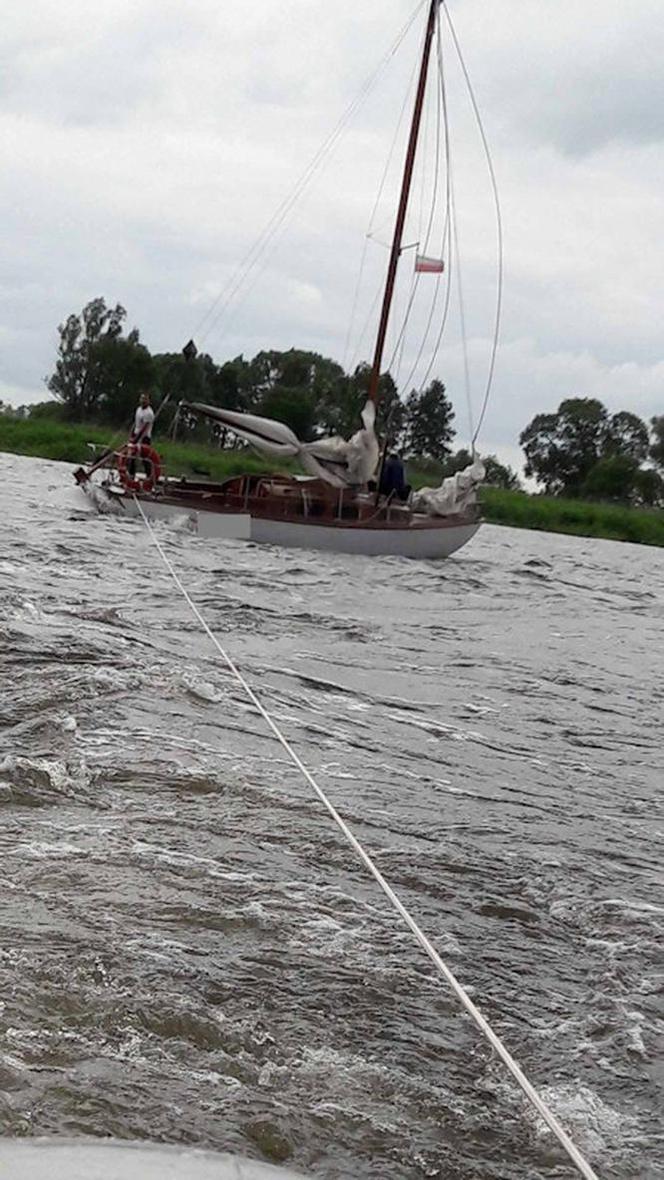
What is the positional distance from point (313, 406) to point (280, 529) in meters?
64.8

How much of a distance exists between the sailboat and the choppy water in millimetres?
13390

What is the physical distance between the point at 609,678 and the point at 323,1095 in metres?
8.68

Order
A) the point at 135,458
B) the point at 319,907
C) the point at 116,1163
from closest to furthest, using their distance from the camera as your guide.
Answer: the point at 116,1163 < the point at 319,907 < the point at 135,458

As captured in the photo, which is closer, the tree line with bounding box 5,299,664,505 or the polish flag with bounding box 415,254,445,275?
the polish flag with bounding box 415,254,445,275

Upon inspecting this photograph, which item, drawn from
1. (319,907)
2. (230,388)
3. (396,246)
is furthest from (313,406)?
(319,907)

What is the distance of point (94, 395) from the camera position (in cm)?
8912

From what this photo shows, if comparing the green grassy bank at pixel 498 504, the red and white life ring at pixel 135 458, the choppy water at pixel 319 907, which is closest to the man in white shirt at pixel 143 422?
the red and white life ring at pixel 135 458

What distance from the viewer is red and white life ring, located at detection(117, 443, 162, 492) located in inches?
950

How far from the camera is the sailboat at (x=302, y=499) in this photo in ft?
76.4

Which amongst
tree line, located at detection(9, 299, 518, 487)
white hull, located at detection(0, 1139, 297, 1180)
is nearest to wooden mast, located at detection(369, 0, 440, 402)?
white hull, located at detection(0, 1139, 297, 1180)

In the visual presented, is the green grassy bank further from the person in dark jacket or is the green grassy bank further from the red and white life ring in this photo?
the person in dark jacket

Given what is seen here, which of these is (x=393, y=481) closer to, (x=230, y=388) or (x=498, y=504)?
(x=498, y=504)

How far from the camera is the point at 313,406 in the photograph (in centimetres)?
8719

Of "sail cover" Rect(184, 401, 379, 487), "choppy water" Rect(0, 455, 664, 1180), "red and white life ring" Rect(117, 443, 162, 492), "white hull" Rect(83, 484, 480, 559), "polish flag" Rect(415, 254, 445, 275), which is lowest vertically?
"choppy water" Rect(0, 455, 664, 1180)
